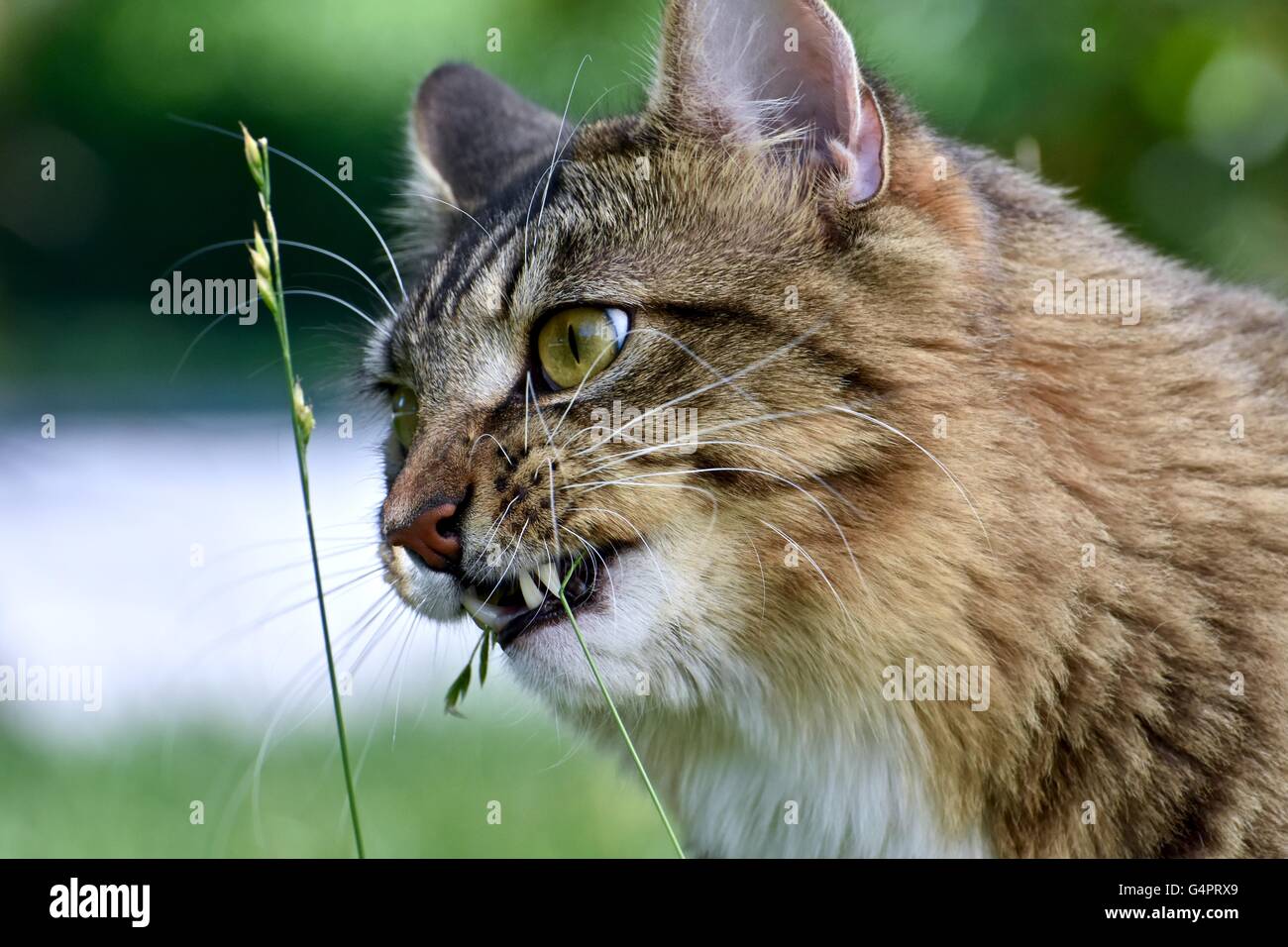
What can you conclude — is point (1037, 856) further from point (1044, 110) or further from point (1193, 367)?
point (1044, 110)

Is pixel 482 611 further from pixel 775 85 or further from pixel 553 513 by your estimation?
pixel 775 85

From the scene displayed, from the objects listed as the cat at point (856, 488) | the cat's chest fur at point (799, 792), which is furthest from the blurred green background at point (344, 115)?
the cat's chest fur at point (799, 792)

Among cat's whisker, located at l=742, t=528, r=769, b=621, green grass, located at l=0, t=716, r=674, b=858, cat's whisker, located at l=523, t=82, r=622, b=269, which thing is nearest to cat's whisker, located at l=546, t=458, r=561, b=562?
cat's whisker, located at l=742, t=528, r=769, b=621

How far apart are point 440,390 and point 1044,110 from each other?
3856 mm

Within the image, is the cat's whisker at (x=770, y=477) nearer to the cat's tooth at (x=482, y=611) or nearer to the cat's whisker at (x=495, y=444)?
the cat's whisker at (x=495, y=444)

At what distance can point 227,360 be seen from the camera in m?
9.14

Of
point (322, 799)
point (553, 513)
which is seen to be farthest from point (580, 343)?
point (322, 799)

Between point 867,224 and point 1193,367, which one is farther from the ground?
point 867,224

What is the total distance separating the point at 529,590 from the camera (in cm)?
208

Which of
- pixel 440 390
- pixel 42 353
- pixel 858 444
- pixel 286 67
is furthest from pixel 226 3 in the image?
pixel 858 444

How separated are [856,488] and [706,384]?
11.6 inches

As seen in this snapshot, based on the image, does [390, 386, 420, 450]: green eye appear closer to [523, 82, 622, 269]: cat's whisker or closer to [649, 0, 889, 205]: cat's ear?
[523, 82, 622, 269]: cat's whisker

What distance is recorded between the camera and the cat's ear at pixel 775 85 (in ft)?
6.81

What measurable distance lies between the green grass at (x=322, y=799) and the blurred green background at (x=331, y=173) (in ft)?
0.04
